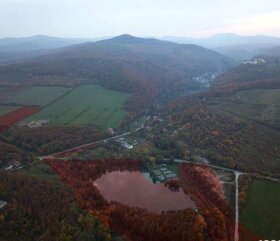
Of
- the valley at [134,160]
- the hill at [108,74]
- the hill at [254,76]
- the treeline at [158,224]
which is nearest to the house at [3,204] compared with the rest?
the valley at [134,160]

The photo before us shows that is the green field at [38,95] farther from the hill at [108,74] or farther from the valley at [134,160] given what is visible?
the hill at [108,74]

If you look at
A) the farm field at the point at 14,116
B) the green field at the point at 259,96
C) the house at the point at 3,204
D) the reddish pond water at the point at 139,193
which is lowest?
the reddish pond water at the point at 139,193

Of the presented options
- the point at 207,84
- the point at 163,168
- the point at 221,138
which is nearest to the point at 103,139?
the point at 163,168

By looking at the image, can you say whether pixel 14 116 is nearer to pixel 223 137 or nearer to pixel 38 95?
pixel 38 95

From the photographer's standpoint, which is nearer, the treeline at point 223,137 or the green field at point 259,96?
the treeline at point 223,137

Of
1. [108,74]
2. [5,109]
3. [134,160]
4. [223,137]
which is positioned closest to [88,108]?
[5,109]

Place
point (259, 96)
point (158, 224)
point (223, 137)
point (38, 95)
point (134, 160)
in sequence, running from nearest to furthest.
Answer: point (158, 224) < point (134, 160) < point (223, 137) < point (259, 96) < point (38, 95)

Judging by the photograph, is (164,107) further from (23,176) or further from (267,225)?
(267,225)
